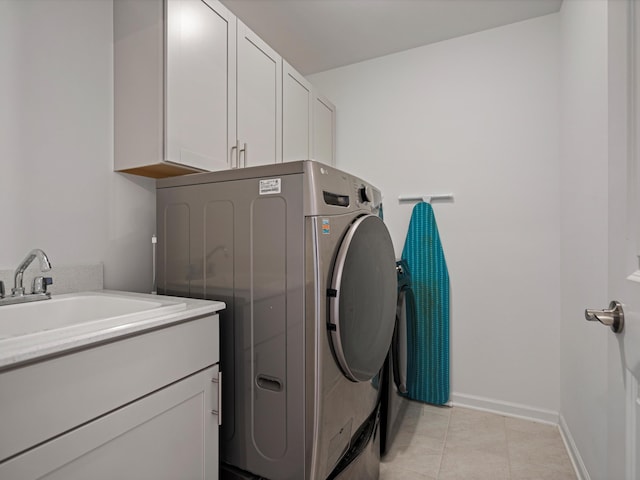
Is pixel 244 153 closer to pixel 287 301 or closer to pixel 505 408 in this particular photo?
pixel 287 301

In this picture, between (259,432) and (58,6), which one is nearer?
(259,432)

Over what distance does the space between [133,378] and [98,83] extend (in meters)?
1.38

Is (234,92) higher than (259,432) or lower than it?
higher

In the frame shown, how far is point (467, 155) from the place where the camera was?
2426mm

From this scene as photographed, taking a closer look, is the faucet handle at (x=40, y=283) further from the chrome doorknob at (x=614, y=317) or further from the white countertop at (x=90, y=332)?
the chrome doorknob at (x=614, y=317)

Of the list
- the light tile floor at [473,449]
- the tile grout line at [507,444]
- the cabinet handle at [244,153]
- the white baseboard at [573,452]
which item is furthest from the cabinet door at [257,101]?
the white baseboard at [573,452]

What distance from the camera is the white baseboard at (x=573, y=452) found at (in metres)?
1.62

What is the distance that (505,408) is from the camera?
2297 millimetres

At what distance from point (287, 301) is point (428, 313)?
1.64 meters

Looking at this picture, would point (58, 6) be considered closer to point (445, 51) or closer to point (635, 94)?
point (635, 94)

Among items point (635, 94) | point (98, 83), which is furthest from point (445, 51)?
point (98, 83)

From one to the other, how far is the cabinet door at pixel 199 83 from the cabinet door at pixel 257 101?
74 mm

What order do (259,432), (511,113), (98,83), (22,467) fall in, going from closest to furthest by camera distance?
1. (22,467)
2. (259,432)
3. (98,83)
4. (511,113)

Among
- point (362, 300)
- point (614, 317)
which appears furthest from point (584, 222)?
point (362, 300)
